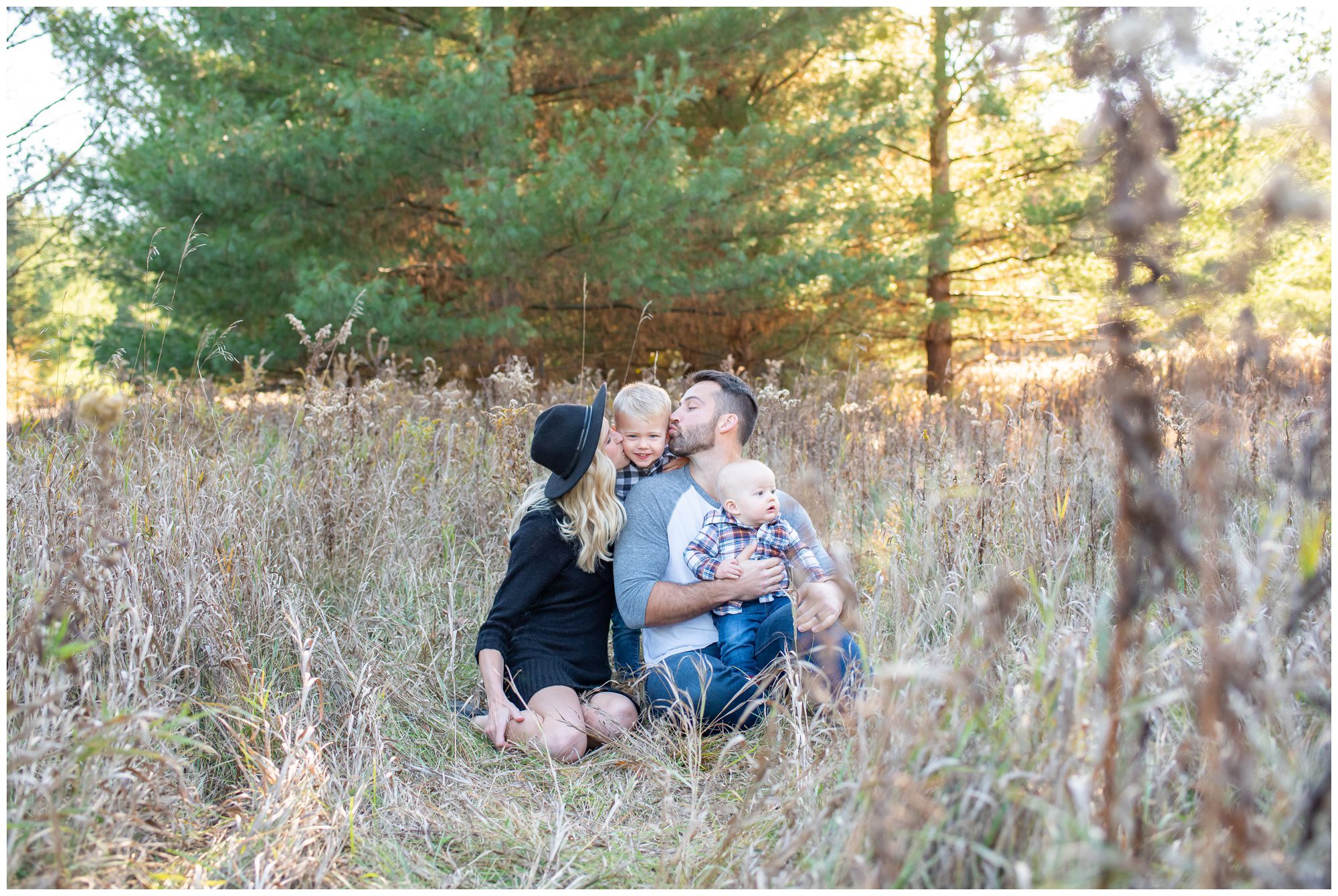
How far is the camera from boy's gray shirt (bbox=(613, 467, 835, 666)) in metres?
2.84

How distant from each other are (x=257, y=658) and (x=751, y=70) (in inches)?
361

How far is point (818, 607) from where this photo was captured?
262 cm

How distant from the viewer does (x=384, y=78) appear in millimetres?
8281

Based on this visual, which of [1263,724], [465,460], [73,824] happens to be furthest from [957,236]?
[73,824]

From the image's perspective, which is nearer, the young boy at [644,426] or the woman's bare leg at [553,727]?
the woman's bare leg at [553,727]

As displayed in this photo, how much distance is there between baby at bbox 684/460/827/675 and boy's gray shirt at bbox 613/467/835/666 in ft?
0.18

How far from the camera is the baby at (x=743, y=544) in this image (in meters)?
2.78

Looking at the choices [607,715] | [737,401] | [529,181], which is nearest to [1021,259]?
Answer: [529,181]

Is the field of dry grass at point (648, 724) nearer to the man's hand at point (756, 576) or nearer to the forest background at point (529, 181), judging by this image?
the man's hand at point (756, 576)

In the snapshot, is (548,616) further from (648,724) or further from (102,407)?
(102,407)

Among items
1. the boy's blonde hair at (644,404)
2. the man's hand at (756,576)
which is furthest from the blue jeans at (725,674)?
the boy's blonde hair at (644,404)

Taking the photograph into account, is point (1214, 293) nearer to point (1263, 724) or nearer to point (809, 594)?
point (1263, 724)

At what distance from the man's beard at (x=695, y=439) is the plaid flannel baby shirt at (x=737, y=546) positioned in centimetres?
26

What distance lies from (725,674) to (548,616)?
639 mm
